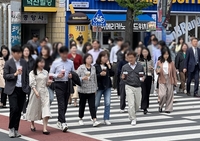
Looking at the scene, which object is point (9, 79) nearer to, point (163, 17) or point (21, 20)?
point (163, 17)

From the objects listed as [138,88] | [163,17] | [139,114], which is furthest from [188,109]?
[163,17]

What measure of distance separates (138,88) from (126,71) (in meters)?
0.47

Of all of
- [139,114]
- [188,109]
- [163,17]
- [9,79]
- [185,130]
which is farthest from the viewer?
[163,17]

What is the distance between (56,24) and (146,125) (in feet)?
59.3

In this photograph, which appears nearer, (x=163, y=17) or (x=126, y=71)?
(x=126, y=71)

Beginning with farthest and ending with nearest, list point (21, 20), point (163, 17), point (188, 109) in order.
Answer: point (21, 20)
point (163, 17)
point (188, 109)

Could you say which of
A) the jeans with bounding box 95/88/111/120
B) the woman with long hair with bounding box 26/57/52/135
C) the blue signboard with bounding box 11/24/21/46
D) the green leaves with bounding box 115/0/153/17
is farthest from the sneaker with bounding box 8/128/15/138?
the blue signboard with bounding box 11/24/21/46

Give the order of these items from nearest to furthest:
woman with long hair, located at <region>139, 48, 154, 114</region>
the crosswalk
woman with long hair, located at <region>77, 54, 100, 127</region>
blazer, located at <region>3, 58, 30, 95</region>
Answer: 1. blazer, located at <region>3, 58, 30, 95</region>
2. the crosswalk
3. woman with long hair, located at <region>77, 54, 100, 127</region>
4. woman with long hair, located at <region>139, 48, 154, 114</region>

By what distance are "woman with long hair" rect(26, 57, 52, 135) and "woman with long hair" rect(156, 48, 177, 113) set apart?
4342 mm

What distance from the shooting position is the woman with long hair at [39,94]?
43.0 ft

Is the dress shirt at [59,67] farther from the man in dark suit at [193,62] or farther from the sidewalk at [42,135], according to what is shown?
the man in dark suit at [193,62]

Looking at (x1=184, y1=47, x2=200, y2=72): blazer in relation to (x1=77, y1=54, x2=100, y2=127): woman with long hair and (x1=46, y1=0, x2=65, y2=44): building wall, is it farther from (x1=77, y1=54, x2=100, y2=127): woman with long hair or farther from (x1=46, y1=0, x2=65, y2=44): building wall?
(x1=46, y1=0, x2=65, y2=44): building wall

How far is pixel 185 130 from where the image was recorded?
544 inches

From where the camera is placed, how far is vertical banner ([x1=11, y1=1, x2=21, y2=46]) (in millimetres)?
30156
